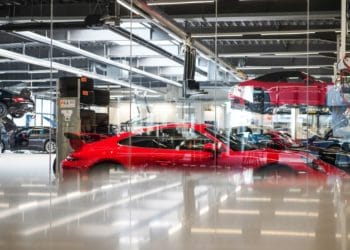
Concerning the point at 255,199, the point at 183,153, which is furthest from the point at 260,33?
the point at 255,199

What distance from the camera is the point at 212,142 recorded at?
7.94m

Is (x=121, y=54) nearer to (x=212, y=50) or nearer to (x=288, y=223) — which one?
(x=212, y=50)

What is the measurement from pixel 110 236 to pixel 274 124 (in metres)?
5.47

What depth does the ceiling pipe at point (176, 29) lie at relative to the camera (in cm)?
832

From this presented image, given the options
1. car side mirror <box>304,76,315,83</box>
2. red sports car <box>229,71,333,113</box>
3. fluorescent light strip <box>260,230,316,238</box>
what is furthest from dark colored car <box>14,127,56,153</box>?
fluorescent light strip <box>260,230,316,238</box>

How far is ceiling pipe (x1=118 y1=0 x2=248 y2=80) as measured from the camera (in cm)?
832

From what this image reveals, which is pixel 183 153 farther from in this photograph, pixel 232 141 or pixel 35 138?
pixel 35 138

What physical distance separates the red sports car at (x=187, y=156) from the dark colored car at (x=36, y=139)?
7.75ft

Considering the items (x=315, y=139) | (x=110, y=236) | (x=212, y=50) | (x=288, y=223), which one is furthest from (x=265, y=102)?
(x=110, y=236)

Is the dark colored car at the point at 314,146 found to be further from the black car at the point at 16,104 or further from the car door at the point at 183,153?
the black car at the point at 16,104

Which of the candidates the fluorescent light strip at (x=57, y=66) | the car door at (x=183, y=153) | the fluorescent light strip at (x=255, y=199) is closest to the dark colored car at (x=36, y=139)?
the fluorescent light strip at (x=57, y=66)

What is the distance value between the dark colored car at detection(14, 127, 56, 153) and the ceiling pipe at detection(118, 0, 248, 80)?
332cm

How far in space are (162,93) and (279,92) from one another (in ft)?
8.78

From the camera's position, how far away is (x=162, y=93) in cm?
1029
